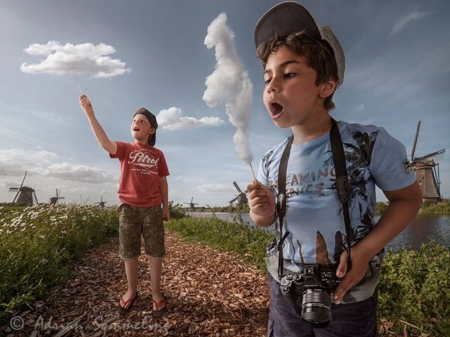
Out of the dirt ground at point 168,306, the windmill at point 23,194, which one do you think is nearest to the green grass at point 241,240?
the dirt ground at point 168,306

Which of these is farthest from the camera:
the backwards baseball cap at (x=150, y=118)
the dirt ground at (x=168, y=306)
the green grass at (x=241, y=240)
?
the green grass at (x=241, y=240)

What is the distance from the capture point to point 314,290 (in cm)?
144

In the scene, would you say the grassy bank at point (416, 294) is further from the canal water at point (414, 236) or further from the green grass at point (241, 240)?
the green grass at point (241, 240)

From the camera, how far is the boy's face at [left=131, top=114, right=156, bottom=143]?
14.5ft

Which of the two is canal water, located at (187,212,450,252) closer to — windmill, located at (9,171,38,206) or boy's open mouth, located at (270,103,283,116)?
boy's open mouth, located at (270,103,283,116)

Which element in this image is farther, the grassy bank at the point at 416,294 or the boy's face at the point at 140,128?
the boy's face at the point at 140,128

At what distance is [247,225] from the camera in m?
9.96

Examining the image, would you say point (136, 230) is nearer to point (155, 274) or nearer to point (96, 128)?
point (155, 274)

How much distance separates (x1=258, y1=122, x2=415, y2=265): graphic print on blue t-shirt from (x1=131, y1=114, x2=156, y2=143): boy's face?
3263mm

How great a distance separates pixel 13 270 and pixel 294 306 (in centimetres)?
474

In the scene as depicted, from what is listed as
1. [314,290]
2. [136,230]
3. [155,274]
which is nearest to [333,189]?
[314,290]

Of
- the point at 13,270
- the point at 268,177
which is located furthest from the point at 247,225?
the point at 268,177

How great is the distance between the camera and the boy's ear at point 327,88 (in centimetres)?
176

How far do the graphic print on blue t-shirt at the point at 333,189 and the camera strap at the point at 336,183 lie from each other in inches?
1.4
